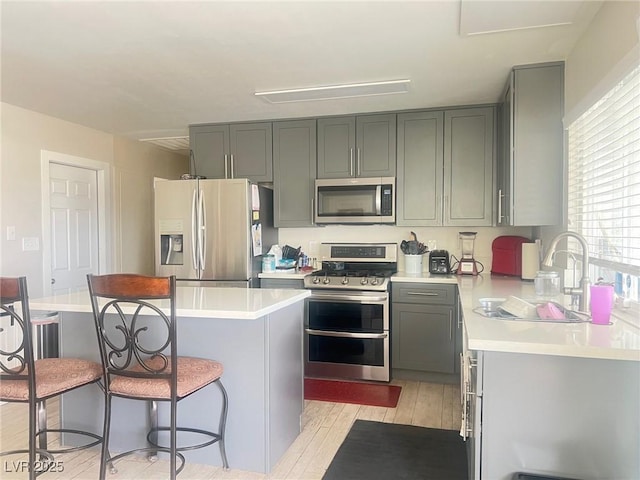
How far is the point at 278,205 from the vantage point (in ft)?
13.6

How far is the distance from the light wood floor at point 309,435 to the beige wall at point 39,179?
4.27 feet

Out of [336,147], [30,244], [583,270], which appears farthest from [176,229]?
[583,270]

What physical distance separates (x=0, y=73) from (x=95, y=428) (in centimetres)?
236

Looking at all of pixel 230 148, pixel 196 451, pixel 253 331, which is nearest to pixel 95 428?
pixel 196 451

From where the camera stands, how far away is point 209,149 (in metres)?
4.27

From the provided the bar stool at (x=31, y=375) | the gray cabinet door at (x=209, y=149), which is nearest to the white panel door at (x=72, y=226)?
the gray cabinet door at (x=209, y=149)

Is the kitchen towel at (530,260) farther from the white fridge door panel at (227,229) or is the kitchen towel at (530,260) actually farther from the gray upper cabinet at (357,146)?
the white fridge door panel at (227,229)

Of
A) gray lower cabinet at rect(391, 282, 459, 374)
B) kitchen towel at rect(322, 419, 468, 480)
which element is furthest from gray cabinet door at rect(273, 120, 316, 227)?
kitchen towel at rect(322, 419, 468, 480)

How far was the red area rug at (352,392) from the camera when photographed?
3.14 metres

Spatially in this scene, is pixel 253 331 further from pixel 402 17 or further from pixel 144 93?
pixel 144 93

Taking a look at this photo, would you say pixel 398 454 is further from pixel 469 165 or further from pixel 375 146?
pixel 375 146

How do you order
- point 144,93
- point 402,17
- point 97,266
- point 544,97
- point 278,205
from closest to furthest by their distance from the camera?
1. point 402,17
2. point 544,97
3. point 144,93
4. point 278,205
5. point 97,266

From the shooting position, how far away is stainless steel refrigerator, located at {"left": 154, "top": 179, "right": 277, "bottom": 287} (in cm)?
372

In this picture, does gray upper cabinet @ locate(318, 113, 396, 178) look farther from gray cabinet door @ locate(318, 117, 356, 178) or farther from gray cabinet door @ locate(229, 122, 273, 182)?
gray cabinet door @ locate(229, 122, 273, 182)
